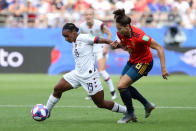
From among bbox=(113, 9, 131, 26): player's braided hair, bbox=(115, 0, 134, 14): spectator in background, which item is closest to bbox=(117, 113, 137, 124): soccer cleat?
bbox=(113, 9, 131, 26): player's braided hair

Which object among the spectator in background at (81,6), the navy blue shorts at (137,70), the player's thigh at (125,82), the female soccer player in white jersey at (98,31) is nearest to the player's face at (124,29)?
the navy blue shorts at (137,70)

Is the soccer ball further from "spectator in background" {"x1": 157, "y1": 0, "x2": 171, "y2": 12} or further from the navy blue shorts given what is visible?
"spectator in background" {"x1": 157, "y1": 0, "x2": 171, "y2": 12}

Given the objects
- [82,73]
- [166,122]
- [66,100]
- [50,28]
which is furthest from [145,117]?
Result: [50,28]

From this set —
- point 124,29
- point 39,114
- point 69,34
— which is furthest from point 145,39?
point 39,114

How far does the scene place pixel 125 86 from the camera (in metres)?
8.88

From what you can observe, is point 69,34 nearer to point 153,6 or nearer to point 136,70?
point 136,70

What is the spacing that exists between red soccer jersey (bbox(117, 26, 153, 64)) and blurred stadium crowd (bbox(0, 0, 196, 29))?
14267 mm

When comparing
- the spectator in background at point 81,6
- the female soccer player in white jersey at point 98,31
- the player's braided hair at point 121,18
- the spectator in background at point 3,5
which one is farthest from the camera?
the spectator in background at point 3,5

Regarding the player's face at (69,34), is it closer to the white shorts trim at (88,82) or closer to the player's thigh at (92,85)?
the white shorts trim at (88,82)

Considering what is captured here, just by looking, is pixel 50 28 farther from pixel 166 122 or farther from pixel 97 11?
pixel 166 122

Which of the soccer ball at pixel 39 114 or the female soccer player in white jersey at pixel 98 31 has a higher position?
the female soccer player in white jersey at pixel 98 31

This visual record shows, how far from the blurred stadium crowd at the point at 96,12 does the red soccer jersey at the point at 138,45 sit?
14.3 m

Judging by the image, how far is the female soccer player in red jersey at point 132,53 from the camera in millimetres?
8688

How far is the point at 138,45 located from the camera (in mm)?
8867
